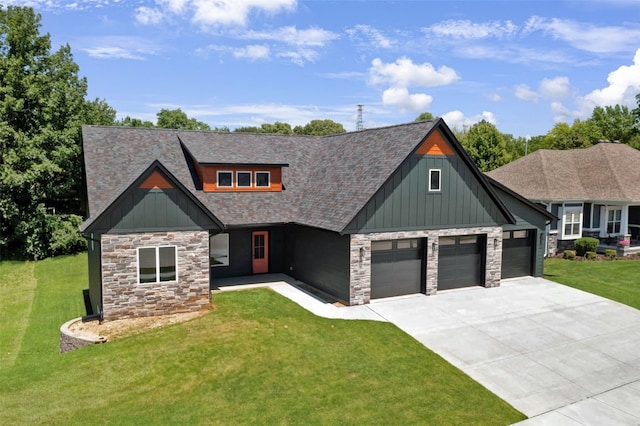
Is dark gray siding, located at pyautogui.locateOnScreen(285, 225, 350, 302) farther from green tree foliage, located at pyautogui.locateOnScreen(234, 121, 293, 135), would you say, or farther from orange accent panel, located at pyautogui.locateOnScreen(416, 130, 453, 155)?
green tree foliage, located at pyautogui.locateOnScreen(234, 121, 293, 135)

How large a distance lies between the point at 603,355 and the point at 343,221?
8.49 meters

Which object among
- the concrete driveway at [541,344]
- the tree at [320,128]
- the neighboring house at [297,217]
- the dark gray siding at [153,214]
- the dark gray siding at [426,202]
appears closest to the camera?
Result: the concrete driveway at [541,344]

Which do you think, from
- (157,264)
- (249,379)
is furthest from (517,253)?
(157,264)

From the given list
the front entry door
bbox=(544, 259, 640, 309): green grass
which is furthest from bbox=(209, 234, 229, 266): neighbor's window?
bbox=(544, 259, 640, 309): green grass

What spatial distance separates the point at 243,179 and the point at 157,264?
5.98 meters

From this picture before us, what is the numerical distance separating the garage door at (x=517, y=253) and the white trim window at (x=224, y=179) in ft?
39.3

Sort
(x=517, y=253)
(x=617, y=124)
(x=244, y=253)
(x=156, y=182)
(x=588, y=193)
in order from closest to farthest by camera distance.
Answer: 1. (x=156, y=182)
2. (x=244, y=253)
3. (x=517, y=253)
4. (x=588, y=193)
5. (x=617, y=124)

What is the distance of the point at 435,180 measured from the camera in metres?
17.9

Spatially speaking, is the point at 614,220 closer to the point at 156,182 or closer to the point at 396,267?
the point at 396,267

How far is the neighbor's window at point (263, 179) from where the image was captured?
20234 mm

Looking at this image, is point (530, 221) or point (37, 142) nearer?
point (530, 221)

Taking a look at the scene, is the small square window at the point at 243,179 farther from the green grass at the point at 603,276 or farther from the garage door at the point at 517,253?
the green grass at the point at 603,276

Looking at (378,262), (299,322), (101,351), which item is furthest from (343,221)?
(101,351)

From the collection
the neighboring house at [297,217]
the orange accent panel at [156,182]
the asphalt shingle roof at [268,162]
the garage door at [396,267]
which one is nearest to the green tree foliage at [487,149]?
the neighboring house at [297,217]
